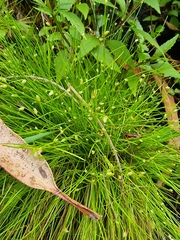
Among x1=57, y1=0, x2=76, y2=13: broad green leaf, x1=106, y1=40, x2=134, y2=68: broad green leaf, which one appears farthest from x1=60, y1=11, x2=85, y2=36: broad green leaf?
x1=106, y1=40, x2=134, y2=68: broad green leaf

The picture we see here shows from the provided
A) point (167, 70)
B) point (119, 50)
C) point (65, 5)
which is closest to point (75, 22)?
point (65, 5)

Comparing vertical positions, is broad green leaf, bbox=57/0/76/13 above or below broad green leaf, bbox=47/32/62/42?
above

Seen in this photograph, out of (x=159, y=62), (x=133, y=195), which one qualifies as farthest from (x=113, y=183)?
(x=159, y=62)

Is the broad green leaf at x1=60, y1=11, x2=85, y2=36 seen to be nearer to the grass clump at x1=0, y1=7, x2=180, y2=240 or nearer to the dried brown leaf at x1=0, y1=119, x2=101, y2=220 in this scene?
the grass clump at x1=0, y1=7, x2=180, y2=240

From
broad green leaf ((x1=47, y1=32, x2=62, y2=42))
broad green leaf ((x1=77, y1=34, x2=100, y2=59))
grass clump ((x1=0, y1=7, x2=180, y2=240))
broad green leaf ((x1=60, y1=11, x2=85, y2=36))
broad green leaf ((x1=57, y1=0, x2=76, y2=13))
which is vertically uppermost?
broad green leaf ((x1=57, y1=0, x2=76, y2=13))

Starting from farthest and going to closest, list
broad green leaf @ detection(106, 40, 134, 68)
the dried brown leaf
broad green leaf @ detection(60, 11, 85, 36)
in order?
1. broad green leaf @ detection(106, 40, 134, 68)
2. broad green leaf @ detection(60, 11, 85, 36)
3. the dried brown leaf

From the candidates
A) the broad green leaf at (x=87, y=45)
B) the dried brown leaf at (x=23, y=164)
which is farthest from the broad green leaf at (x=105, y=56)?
the dried brown leaf at (x=23, y=164)

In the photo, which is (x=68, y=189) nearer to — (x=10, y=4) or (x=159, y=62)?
(x=159, y=62)
